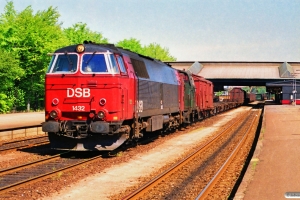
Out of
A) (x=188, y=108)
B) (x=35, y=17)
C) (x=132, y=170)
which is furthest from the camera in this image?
(x=35, y=17)

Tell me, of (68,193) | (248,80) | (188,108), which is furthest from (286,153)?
(248,80)

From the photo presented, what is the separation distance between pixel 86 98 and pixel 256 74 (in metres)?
70.8

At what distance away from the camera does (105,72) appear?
15.2 metres

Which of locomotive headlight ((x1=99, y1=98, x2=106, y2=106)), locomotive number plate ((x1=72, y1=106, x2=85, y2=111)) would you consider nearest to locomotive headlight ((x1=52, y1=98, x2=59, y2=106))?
locomotive number plate ((x1=72, y1=106, x2=85, y2=111))

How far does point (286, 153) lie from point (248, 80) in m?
65.5

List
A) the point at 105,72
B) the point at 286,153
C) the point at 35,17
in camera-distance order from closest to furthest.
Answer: the point at 105,72 → the point at 286,153 → the point at 35,17

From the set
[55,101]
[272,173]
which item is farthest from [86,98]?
[272,173]

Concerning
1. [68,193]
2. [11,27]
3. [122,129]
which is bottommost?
[68,193]

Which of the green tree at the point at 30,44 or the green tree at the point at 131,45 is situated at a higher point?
the green tree at the point at 131,45

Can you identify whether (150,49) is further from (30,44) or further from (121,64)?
(121,64)

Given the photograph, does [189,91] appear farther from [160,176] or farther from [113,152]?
[160,176]

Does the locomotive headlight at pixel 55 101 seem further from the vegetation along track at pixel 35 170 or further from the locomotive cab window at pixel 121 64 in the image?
the locomotive cab window at pixel 121 64

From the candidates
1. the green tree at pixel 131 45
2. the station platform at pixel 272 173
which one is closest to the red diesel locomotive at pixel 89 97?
the station platform at pixel 272 173

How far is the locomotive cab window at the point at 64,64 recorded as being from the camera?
611 inches
